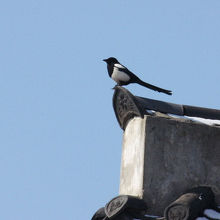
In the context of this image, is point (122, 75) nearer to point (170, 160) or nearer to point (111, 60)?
point (111, 60)

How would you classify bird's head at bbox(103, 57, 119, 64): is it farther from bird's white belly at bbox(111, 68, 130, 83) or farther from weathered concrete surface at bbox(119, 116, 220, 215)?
weathered concrete surface at bbox(119, 116, 220, 215)

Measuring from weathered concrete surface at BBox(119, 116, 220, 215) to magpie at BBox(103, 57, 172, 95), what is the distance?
1.88 meters

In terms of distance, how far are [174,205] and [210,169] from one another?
27.4 inches

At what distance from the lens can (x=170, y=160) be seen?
673cm

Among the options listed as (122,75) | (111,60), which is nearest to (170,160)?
(122,75)

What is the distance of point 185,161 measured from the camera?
675cm

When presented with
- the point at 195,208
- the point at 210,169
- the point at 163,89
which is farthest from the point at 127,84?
the point at 195,208

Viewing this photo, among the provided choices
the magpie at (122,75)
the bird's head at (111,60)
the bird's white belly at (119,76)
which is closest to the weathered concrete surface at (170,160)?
the magpie at (122,75)

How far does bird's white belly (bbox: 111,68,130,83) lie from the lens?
9.66 meters

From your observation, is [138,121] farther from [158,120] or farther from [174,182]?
[174,182]

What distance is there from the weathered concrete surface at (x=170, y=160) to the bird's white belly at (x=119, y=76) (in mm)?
2711

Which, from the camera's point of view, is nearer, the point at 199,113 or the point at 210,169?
the point at 210,169

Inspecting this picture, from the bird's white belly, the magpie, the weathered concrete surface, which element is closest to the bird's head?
the magpie

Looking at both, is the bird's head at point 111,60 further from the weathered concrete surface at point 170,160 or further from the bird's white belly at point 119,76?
the weathered concrete surface at point 170,160
